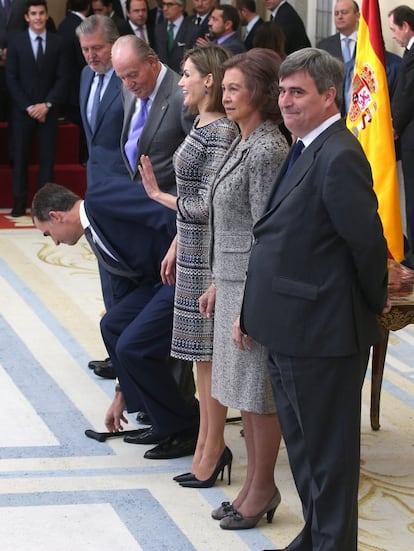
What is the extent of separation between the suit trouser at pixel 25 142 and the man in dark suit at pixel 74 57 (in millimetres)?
434

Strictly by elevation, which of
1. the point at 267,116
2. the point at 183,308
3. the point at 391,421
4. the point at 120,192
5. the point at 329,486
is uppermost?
the point at 267,116

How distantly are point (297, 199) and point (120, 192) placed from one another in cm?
157

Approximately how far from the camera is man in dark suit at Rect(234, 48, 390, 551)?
11.7 feet

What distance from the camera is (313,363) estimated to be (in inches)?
146

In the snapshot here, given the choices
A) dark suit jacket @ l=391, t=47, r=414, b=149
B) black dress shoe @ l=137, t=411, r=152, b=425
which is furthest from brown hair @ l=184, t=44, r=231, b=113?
dark suit jacket @ l=391, t=47, r=414, b=149

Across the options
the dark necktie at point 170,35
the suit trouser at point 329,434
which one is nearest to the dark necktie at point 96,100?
the suit trouser at point 329,434

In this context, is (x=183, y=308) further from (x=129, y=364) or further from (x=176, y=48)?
(x=176, y=48)

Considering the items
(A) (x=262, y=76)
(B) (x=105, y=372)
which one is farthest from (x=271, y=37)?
(A) (x=262, y=76)

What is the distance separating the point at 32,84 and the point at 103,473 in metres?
6.79

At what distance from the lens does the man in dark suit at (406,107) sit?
8.70 metres

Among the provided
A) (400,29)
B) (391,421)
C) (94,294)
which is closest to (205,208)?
(391,421)

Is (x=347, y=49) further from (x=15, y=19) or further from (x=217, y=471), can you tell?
(x=217, y=471)

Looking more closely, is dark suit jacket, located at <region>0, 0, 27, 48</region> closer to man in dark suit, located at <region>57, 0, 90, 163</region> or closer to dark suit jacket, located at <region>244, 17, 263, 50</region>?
man in dark suit, located at <region>57, 0, 90, 163</region>

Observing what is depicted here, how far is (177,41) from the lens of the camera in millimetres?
11859
